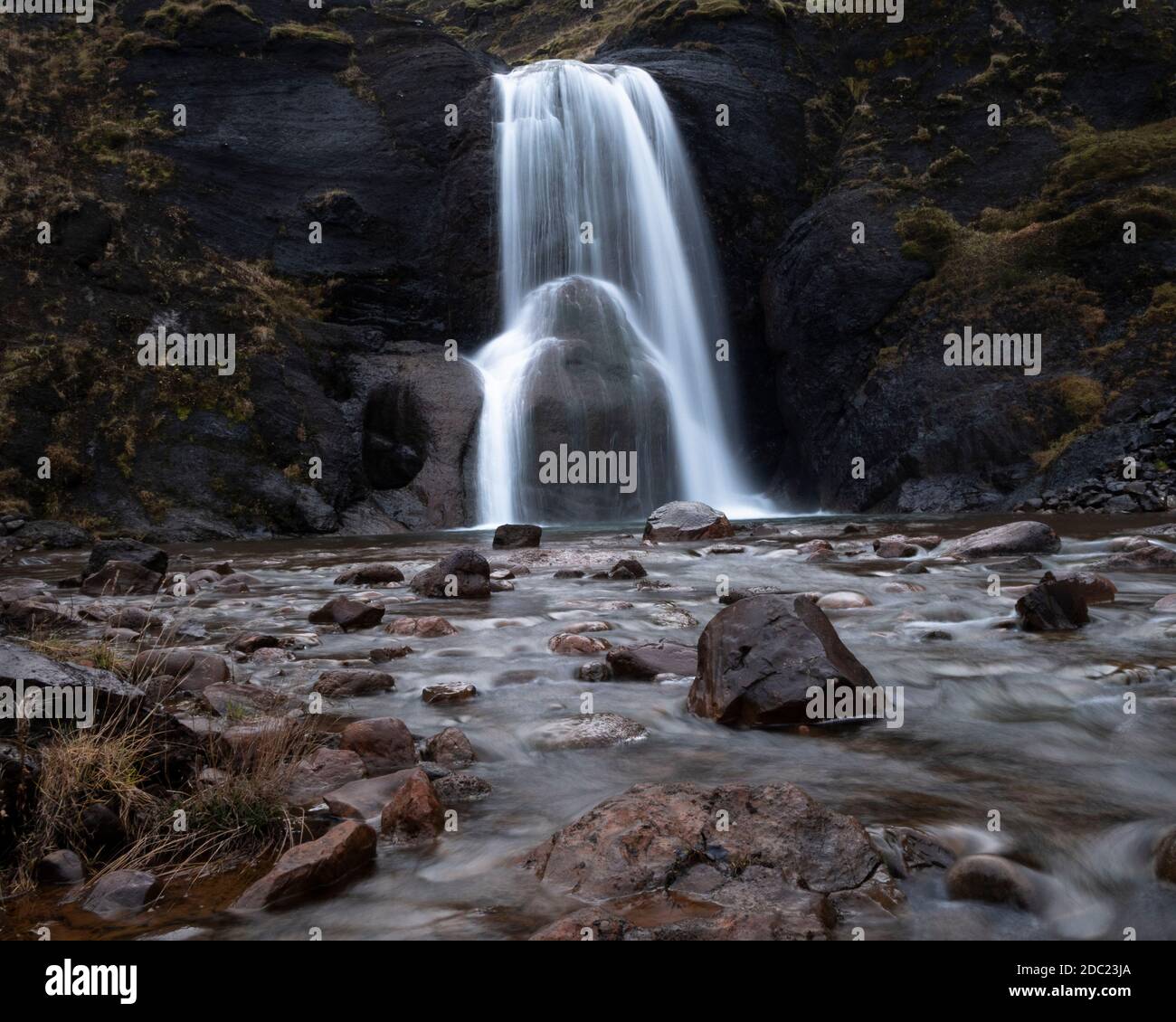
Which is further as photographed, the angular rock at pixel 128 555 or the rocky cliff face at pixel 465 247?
the rocky cliff face at pixel 465 247

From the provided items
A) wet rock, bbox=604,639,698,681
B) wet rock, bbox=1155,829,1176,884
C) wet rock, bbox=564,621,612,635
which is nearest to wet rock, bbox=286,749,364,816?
wet rock, bbox=604,639,698,681

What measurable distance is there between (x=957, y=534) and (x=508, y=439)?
14148mm

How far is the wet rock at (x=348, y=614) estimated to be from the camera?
29.8 feet

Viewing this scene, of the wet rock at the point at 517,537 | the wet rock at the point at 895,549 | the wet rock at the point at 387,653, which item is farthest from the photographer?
the wet rock at the point at 517,537

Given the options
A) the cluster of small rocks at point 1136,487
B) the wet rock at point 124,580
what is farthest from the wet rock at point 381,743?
the cluster of small rocks at point 1136,487

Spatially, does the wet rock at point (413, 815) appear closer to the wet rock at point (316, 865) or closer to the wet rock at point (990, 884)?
the wet rock at point (316, 865)

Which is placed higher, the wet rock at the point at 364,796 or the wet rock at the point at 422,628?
the wet rock at the point at 422,628

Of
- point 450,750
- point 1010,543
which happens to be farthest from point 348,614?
point 1010,543

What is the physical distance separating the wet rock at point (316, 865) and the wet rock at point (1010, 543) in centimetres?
1156

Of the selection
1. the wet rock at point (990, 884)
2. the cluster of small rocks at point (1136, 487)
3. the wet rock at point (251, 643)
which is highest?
the cluster of small rocks at point (1136, 487)

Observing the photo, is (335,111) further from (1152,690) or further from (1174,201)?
(1152,690)

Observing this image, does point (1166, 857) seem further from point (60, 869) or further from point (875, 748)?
point (60, 869)

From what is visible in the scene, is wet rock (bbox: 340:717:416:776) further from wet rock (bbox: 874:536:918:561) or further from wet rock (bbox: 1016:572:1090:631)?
wet rock (bbox: 874:536:918:561)

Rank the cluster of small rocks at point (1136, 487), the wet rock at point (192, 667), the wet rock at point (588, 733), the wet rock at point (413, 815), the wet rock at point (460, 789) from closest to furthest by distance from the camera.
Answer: the wet rock at point (413, 815), the wet rock at point (460, 789), the wet rock at point (588, 733), the wet rock at point (192, 667), the cluster of small rocks at point (1136, 487)
